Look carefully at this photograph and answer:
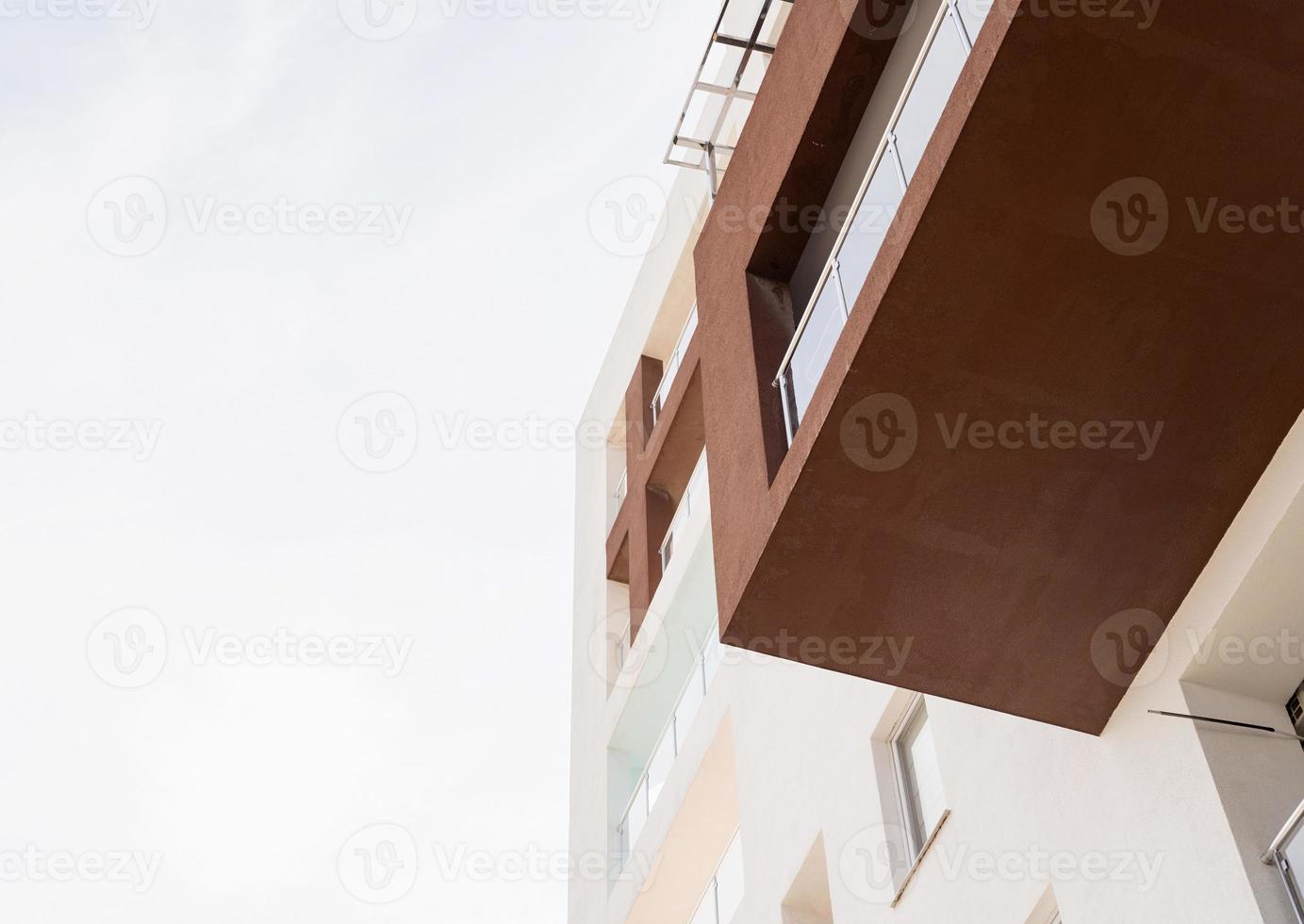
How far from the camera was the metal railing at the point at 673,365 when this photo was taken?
23.9 m

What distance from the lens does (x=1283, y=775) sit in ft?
25.0

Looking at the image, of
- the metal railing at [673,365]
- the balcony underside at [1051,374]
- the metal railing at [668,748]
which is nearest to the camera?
the balcony underside at [1051,374]

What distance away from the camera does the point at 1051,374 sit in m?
7.20

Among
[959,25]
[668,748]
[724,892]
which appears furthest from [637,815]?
[959,25]

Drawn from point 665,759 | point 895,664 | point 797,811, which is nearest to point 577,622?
point 665,759

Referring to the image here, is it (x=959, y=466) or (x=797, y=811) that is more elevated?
(x=959, y=466)

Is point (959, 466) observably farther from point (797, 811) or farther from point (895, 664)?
point (797, 811)

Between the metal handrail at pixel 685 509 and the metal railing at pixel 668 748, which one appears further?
the metal handrail at pixel 685 509

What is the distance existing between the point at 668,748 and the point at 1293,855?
1338 centimetres

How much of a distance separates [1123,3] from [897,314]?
1.76 m

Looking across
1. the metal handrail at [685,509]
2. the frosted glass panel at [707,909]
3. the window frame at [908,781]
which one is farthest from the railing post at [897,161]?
the metal handrail at [685,509]

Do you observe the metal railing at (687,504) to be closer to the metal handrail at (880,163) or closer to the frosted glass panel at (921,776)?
the frosted glass panel at (921,776)

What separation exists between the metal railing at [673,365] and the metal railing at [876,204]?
46.5 feet

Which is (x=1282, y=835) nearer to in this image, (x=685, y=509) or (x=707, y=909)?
(x=707, y=909)
